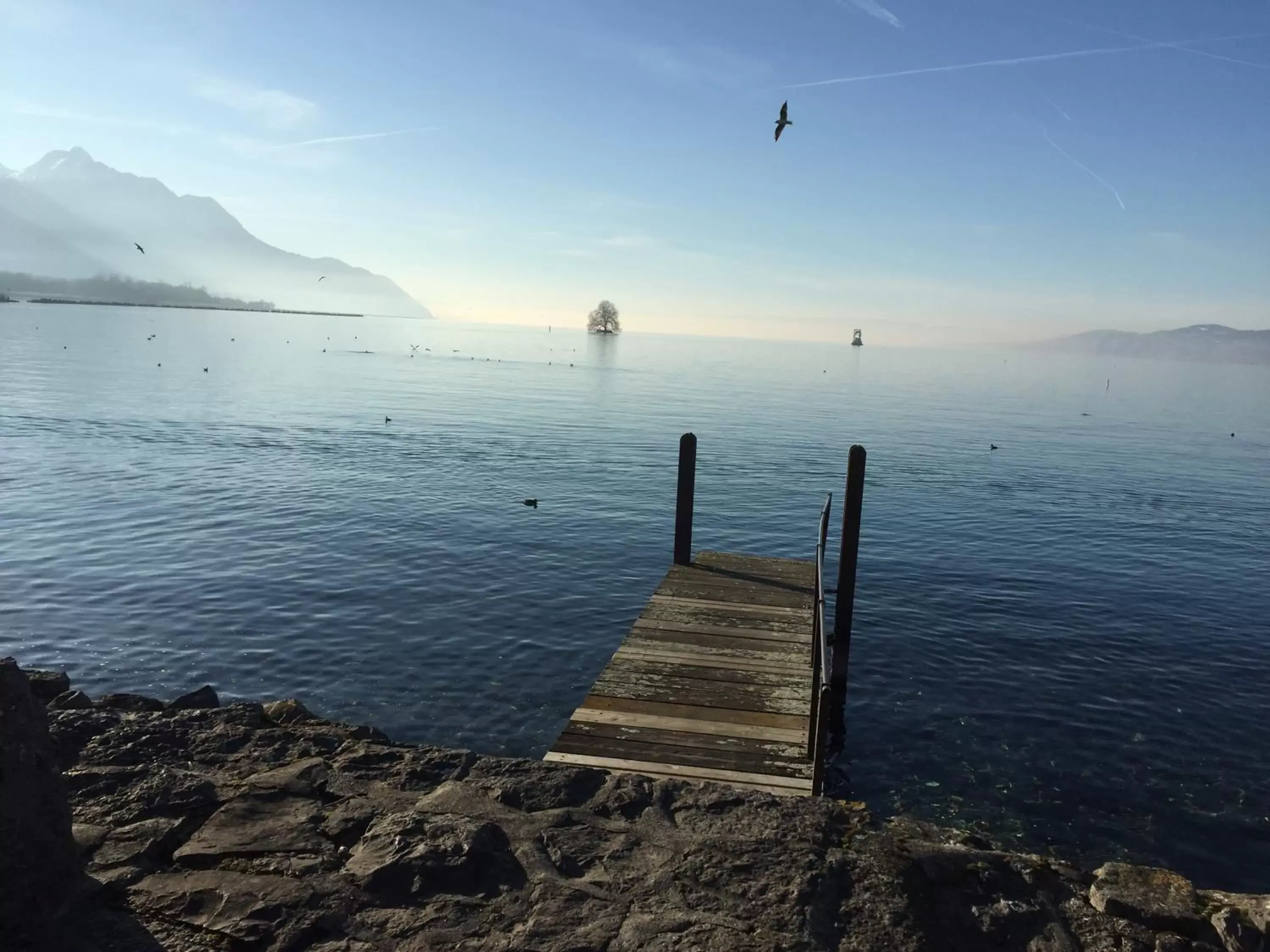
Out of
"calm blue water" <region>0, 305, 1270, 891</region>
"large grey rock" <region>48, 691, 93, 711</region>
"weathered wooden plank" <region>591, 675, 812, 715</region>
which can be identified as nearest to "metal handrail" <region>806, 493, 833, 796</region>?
"weathered wooden plank" <region>591, 675, 812, 715</region>

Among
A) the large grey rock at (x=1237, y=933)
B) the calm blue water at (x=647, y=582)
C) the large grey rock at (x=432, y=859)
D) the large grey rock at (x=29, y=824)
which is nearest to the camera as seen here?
the large grey rock at (x=29, y=824)

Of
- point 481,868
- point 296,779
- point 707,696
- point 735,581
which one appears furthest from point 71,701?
point 735,581

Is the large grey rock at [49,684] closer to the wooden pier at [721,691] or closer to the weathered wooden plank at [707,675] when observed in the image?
the wooden pier at [721,691]

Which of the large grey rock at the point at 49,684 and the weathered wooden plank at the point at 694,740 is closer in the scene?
the large grey rock at the point at 49,684

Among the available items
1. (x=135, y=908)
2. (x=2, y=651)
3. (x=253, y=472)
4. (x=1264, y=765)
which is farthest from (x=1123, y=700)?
(x=253, y=472)

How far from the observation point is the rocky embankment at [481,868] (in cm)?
479

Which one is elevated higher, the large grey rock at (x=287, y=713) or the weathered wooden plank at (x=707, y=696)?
the large grey rock at (x=287, y=713)

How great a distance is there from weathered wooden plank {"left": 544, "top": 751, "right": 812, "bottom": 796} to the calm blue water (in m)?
3.13

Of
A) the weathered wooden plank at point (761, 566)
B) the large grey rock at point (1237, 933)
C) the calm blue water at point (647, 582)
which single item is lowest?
the calm blue water at point (647, 582)

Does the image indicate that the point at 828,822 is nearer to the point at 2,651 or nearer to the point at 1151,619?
the point at 2,651

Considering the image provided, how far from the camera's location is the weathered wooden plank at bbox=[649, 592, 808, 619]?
14156 millimetres

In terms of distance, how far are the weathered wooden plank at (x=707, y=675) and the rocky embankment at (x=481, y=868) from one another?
4355 millimetres

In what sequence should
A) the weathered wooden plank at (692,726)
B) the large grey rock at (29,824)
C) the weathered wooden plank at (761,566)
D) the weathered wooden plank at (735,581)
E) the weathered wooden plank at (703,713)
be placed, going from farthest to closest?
the weathered wooden plank at (761,566), the weathered wooden plank at (735,581), the weathered wooden plank at (703,713), the weathered wooden plank at (692,726), the large grey rock at (29,824)

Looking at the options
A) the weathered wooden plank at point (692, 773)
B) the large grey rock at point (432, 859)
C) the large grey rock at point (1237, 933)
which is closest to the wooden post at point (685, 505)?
the weathered wooden plank at point (692, 773)
